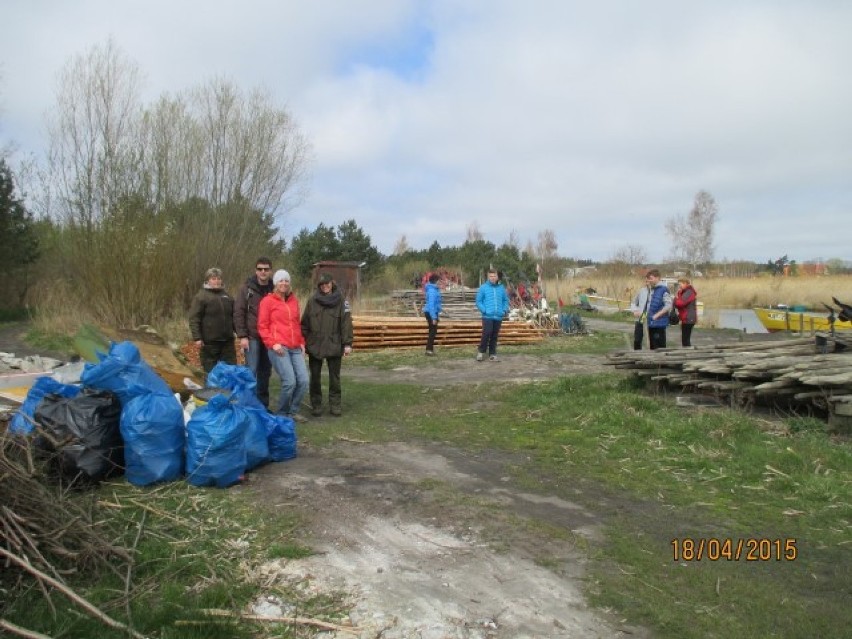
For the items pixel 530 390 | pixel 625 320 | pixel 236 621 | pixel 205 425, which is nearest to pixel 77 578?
pixel 236 621

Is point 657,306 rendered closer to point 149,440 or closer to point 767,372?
point 767,372

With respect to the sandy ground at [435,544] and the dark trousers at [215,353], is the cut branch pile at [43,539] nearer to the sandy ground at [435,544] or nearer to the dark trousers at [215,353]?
the sandy ground at [435,544]

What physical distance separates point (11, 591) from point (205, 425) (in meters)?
1.89

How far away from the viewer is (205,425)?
16.3 ft

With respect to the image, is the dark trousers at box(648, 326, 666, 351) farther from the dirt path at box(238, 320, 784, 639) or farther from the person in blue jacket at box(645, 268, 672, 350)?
the dirt path at box(238, 320, 784, 639)

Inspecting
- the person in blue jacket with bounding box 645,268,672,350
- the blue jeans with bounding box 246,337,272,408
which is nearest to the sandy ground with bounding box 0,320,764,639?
the blue jeans with bounding box 246,337,272,408

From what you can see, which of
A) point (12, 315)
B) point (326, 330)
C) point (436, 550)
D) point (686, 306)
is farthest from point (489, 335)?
point (12, 315)

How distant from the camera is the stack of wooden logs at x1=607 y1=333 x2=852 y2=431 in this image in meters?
6.48

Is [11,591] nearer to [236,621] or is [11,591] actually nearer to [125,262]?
[236,621]

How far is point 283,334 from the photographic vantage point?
24.1ft

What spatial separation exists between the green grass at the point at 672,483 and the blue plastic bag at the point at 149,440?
200 cm

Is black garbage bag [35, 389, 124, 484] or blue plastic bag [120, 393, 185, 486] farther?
blue plastic bag [120, 393, 185, 486]
